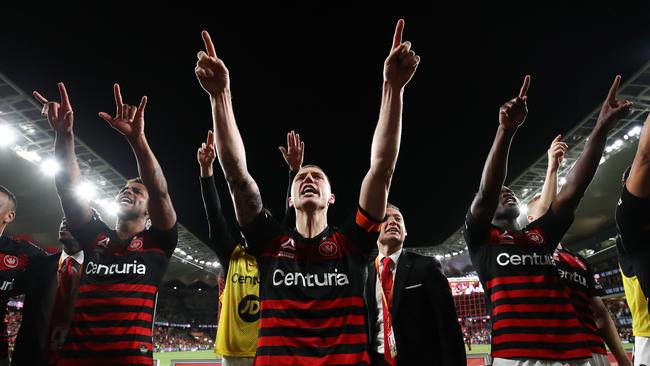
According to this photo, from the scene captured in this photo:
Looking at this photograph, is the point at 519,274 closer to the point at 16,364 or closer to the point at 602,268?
the point at 16,364

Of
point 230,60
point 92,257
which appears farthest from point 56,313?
point 230,60

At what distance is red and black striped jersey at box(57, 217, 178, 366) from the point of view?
10.1ft

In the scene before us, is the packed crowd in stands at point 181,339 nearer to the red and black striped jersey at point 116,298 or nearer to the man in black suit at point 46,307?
the man in black suit at point 46,307

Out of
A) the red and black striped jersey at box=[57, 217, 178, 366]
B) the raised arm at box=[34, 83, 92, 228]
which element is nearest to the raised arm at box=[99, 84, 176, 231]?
the red and black striped jersey at box=[57, 217, 178, 366]

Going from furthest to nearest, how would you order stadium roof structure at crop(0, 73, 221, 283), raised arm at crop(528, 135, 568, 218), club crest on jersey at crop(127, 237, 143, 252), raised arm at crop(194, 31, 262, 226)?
stadium roof structure at crop(0, 73, 221, 283), raised arm at crop(528, 135, 568, 218), club crest on jersey at crop(127, 237, 143, 252), raised arm at crop(194, 31, 262, 226)

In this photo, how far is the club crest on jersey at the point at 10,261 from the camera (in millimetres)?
4316

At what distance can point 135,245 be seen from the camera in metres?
3.61

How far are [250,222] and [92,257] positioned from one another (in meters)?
1.78

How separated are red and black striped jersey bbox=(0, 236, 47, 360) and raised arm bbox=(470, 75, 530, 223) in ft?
15.6

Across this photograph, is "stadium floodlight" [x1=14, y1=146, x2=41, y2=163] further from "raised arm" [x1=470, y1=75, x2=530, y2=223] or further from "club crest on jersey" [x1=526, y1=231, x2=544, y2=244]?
"club crest on jersey" [x1=526, y1=231, x2=544, y2=244]

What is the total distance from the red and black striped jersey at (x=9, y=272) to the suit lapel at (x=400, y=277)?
3.89 m

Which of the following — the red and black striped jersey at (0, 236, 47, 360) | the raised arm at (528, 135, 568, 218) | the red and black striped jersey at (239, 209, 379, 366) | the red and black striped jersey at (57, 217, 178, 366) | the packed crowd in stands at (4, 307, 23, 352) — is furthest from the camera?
the packed crowd in stands at (4, 307, 23, 352)

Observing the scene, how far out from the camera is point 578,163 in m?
3.96

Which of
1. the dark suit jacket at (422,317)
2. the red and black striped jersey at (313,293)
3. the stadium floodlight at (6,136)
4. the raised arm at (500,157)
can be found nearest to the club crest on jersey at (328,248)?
the red and black striped jersey at (313,293)
